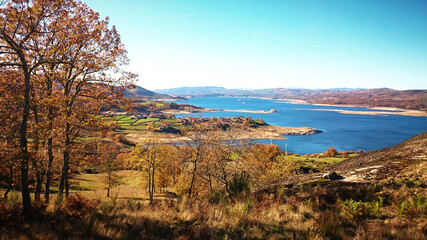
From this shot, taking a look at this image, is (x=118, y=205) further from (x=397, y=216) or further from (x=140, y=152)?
(x=140, y=152)

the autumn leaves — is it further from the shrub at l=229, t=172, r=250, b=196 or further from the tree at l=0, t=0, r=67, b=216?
the shrub at l=229, t=172, r=250, b=196

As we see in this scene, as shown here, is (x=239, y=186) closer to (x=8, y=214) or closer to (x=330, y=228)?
(x=330, y=228)

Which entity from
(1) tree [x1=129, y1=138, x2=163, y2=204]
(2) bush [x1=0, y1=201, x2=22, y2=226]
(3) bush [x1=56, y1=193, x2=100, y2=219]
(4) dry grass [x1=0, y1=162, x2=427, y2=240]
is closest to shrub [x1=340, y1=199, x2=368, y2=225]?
(4) dry grass [x1=0, y1=162, x2=427, y2=240]

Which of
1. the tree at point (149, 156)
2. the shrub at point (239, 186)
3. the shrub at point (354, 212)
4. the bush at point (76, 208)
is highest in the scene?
the shrub at point (354, 212)

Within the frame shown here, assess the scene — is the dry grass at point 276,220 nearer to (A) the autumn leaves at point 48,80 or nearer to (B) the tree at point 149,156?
(A) the autumn leaves at point 48,80

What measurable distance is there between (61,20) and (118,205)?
1045 centimetres

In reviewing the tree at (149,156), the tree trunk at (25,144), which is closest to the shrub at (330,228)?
the tree trunk at (25,144)

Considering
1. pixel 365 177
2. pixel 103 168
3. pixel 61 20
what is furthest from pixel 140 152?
pixel 365 177

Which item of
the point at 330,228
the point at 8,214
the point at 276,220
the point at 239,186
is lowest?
the point at 239,186

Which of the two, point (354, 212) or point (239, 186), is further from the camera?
point (239, 186)

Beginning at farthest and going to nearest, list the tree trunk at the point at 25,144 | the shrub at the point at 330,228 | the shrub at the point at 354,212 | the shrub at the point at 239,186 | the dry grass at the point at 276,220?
the shrub at the point at 239,186, the tree trunk at the point at 25,144, the shrub at the point at 354,212, the dry grass at the point at 276,220, the shrub at the point at 330,228

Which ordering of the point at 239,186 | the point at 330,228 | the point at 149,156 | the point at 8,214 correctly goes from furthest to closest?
the point at 149,156, the point at 239,186, the point at 8,214, the point at 330,228

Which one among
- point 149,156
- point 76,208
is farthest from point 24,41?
point 149,156

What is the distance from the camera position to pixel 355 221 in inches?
254
